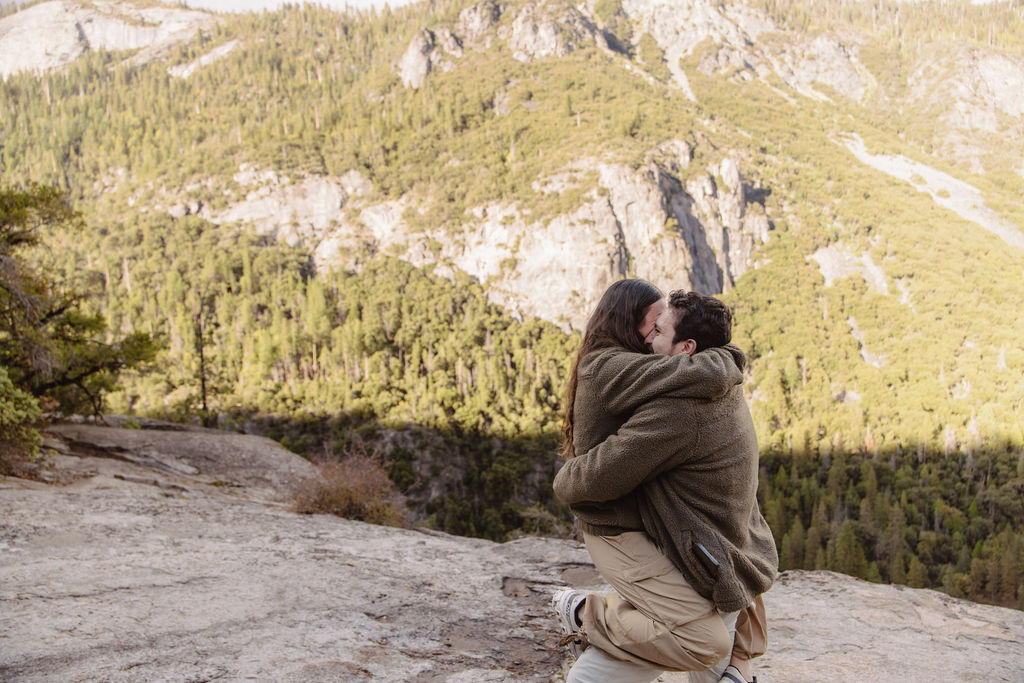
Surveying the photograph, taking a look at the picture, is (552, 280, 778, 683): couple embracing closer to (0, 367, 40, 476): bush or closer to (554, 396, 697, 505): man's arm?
(554, 396, 697, 505): man's arm

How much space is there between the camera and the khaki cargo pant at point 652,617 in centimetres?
206

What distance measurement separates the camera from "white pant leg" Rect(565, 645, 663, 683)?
7.16ft

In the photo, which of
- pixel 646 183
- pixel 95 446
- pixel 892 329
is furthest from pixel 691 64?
pixel 95 446

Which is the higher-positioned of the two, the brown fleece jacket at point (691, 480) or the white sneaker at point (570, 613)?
the brown fleece jacket at point (691, 480)

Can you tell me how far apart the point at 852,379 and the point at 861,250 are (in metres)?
40.6

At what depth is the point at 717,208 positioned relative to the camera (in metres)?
123

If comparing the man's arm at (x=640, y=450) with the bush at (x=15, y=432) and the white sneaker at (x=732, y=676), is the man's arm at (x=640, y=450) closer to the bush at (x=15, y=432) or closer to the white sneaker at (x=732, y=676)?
the white sneaker at (x=732, y=676)

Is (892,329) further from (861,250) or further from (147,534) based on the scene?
(147,534)

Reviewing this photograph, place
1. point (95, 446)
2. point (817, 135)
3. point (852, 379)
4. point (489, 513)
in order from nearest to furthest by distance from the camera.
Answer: point (95, 446)
point (489, 513)
point (852, 379)
point (817, 135)

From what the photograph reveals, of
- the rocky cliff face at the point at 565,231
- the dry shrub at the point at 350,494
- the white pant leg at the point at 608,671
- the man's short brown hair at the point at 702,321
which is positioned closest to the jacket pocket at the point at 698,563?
the white pant leg at the point at 608,671

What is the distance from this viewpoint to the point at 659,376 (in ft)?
6.44

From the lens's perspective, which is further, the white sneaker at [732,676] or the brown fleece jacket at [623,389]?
the white sneaker at [732,676]

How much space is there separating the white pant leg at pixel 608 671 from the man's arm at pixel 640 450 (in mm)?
614

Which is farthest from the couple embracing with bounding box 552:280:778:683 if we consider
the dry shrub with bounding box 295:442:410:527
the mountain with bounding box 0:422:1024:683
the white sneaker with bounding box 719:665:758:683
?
the dry shrub with bounding box 295:442:410:527
